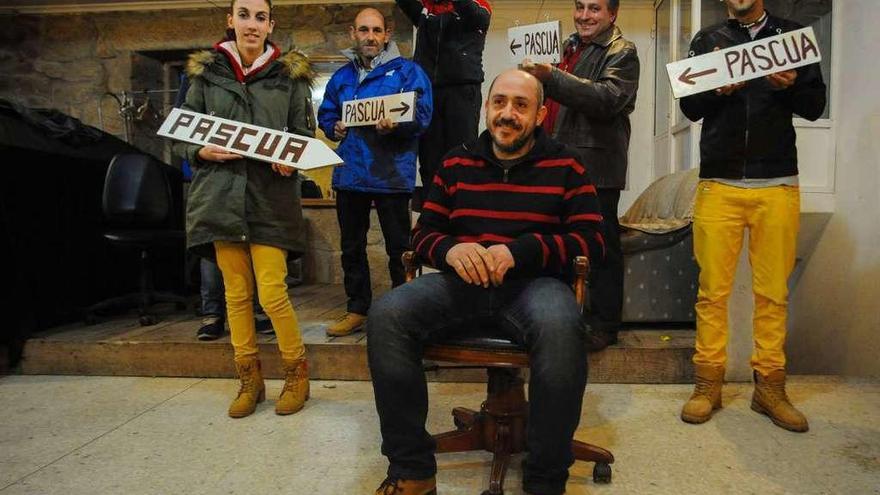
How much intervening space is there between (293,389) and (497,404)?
3.35 feet

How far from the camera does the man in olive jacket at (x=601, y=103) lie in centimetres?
248

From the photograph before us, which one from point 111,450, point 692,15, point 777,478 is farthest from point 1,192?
point 692,15

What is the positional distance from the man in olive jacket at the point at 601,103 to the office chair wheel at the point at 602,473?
79cm

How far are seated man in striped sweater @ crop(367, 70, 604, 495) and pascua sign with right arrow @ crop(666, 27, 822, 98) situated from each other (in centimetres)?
65

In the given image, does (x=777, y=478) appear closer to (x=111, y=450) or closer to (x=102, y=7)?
(x=111, y=450)

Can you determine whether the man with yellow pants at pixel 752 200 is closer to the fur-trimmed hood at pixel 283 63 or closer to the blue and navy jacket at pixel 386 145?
the blue and navy jacket at pixel 386 145

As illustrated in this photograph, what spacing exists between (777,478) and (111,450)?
2390 mm

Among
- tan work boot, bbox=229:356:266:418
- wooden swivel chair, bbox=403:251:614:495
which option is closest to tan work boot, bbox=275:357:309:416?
tan work boot, bbox=229:356:266:418

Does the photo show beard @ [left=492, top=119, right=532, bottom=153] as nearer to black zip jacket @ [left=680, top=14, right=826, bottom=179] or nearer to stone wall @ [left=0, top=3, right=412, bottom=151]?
→ black zip jacket @ [left=680, top=14, right=826, bottom=179]

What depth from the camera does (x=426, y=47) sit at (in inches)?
117

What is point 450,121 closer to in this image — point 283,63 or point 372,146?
point 372,146

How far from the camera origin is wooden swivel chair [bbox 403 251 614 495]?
1696 mm

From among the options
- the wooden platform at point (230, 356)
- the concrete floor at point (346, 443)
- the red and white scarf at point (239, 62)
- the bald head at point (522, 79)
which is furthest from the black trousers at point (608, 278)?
the red and white scarf at point (239, 62)

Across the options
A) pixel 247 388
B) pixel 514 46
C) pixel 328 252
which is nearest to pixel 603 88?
pixel 514 46
